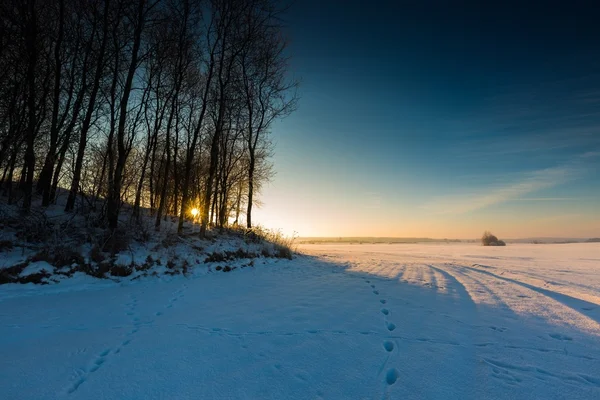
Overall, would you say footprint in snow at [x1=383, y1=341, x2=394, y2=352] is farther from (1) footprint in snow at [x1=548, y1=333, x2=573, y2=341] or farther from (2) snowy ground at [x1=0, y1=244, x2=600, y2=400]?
(1) footprint in snow at [x1=548, y1=333, x2=573, y2=341]

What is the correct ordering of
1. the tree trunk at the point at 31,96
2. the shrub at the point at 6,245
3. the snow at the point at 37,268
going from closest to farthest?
1. the snow at the point at 37,268
2. the shrub at the point at 6,245
3. the tree trunk at the point at 31,96

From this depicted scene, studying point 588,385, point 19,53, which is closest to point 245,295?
point 588,385

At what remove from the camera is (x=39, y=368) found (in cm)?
234

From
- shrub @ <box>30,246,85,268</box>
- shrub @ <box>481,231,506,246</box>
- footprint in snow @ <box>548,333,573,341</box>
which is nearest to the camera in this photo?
footprint in snow @ <box>548,333,573,341</box>

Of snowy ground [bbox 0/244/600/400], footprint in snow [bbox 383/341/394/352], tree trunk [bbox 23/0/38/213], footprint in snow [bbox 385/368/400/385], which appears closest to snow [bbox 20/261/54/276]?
snowy ground [bbox 0/244/600/400]

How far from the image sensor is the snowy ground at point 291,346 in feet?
6.81

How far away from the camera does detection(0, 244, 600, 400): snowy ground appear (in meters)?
2.08

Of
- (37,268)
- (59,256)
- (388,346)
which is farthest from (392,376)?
(59,256)

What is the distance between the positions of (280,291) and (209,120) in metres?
13.0

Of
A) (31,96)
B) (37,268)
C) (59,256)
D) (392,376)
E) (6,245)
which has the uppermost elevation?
(31,96)

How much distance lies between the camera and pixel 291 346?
280 centimetres

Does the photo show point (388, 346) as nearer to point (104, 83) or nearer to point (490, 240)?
point (104, 83)

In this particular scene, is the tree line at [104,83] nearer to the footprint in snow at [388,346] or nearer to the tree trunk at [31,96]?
the tree trunk at [31,96]

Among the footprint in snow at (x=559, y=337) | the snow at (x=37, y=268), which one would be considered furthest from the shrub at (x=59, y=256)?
the footprint in snow at (x=559, y=337)
